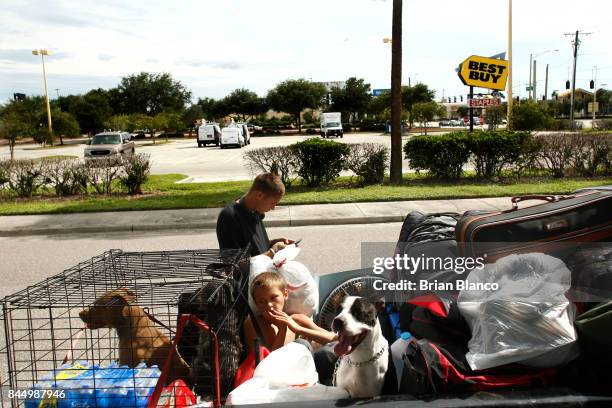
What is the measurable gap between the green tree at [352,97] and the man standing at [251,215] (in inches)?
2876

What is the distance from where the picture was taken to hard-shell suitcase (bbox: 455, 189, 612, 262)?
2.88m

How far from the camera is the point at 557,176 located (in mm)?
15172

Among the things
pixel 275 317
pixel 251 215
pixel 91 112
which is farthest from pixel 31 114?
pixel 275 317

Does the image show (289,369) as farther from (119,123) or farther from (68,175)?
(119,123)

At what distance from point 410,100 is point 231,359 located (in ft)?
222

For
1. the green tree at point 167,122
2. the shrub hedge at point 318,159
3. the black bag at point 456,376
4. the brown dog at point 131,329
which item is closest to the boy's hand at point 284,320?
the brown dog at point 131,329

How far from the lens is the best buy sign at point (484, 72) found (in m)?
20.8

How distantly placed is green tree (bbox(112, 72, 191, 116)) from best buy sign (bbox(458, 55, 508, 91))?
67.5 metres

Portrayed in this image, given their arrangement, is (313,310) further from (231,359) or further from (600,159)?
(600,159)

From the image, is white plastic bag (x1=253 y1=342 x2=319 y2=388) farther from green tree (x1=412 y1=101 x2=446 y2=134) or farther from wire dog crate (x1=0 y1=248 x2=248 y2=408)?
green tree (x1=412 y1=101 x2=446 y2=134)

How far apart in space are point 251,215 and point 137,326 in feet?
4.10

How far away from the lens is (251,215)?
386 centimetres

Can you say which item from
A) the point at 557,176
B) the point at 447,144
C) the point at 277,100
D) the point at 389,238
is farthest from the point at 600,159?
the point at 277,100

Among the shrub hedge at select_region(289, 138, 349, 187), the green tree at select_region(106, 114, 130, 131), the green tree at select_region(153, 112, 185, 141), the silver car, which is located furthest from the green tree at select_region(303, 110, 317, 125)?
the shrub hedge at select_region(289, 138, 349, 187)
